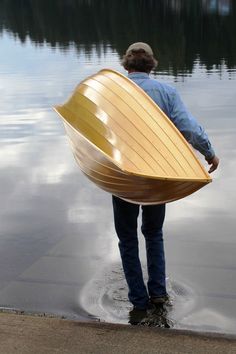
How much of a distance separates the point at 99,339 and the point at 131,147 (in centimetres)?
121

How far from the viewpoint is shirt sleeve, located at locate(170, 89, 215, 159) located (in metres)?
3.93

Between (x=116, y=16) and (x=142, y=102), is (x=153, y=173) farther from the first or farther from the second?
(x=116, y=16)

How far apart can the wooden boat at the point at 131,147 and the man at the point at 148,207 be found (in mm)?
68

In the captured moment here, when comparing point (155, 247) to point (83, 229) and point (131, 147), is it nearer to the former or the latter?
point (131, 147)

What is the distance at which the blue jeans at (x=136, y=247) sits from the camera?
4000 mm

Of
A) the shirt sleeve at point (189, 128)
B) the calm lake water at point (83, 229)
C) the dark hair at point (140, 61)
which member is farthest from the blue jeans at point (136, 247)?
the dark hair at point (140, 61)

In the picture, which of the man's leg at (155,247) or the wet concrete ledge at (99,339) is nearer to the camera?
the wet concrete ledge at (99,339)

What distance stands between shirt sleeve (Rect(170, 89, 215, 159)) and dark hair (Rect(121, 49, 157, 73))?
0.80 ft

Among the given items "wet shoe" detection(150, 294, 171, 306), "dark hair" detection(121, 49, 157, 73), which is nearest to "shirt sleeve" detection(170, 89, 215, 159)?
"dark hair" detection(121, 49, 157, 73)

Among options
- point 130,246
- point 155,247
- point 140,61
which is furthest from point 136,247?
point 140,61

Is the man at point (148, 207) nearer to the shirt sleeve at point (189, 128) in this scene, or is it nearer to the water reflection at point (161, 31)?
the shirt sleeve at point (189, 128)

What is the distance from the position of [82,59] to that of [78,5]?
4725 centimetres

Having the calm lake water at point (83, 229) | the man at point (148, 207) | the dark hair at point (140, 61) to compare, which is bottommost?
the calm lake water at point (83, 229)

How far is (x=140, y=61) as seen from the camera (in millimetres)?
3994
